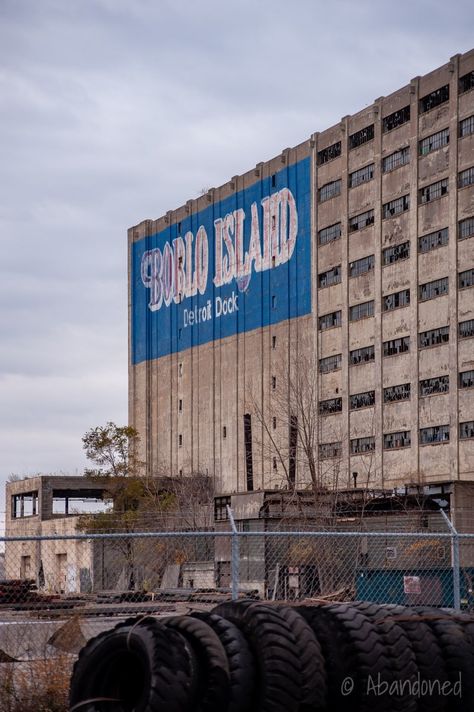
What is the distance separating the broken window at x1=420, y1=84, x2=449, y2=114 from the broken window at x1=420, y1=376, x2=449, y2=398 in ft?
50.8

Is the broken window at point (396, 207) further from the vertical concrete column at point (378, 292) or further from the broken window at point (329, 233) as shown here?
the broken window at point (329, 233)

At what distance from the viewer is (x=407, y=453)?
68812 millimetres

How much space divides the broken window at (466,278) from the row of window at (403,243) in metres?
1.95

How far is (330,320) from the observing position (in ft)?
251

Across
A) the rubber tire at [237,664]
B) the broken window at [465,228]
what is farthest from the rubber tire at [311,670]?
the broken window at [465,228]

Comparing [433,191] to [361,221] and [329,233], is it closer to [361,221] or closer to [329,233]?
A: [361,221]

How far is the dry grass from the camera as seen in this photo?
41.8 ft

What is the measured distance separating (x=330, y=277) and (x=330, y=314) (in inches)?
93.5

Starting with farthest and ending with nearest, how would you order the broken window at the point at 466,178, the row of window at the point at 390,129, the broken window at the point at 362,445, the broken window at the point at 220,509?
1. the broken window at the point at 362,445
2. the row of window at the point at 390,129
3. the broken window at the point at 466,178
4. the broken window at the point at 220,509

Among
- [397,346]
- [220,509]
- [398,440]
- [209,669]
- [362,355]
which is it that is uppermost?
[397,346]

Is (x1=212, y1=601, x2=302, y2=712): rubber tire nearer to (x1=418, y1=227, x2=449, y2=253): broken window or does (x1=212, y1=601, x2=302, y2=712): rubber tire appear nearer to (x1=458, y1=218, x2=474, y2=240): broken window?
(x1=458, y1=218, x2=474, y2=240): broken window

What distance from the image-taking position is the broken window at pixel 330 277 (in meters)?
75.9

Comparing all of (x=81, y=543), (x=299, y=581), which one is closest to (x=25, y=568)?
(x=81, y=543)

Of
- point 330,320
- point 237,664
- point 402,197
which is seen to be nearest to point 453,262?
point 402,197
